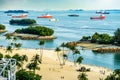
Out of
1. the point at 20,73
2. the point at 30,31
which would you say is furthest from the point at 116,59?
the point at 30,31

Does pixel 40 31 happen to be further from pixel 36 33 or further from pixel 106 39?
pixel 106 39

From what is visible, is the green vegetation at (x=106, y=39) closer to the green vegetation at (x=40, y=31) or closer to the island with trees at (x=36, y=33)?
the island with trees at (x=36, y=33)

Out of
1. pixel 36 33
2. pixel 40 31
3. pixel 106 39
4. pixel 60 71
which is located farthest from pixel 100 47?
pixel 36 33

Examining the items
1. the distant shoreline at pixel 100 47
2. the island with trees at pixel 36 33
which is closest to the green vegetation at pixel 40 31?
the island with trees at pixel 36 33

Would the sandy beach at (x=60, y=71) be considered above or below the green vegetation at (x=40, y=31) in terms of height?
above

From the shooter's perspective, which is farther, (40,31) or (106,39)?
(40,31)

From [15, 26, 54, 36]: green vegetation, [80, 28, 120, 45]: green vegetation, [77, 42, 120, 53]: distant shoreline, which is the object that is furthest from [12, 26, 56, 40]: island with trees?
[77, 42, 120, 53]: distant shoreline

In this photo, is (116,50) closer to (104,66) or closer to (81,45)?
(81,45)

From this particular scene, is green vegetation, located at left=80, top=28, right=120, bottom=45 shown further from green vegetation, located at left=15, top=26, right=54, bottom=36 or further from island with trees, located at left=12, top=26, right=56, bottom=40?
green vegetation, located at left=15, top=26, right=54, bottom=36

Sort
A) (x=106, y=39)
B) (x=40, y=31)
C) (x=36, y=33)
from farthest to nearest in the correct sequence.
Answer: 1. (x=36, y=33)
2. (x=40, y=31)
3. (x=106, y=39)

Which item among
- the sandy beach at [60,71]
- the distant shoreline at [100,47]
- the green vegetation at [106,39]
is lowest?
the distant shoreline at [100,47]

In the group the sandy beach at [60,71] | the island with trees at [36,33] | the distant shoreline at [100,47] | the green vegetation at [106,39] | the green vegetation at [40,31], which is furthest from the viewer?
the green vegetation at [40,31]

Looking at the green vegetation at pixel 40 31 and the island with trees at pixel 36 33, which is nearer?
the island with trees at pixel 36 33
